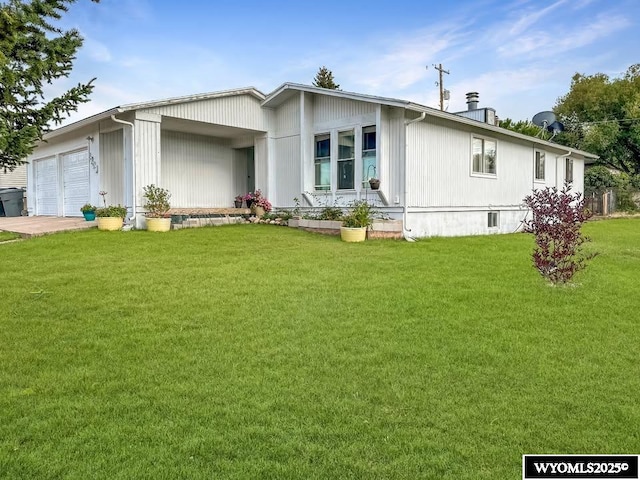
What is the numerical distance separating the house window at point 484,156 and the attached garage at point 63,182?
12107mm

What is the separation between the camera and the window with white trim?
Answer: 58.0 ft

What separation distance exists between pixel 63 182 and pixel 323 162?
9562mm

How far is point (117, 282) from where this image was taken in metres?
6.32

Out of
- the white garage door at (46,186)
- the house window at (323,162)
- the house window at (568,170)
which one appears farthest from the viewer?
the house window at (568,170)

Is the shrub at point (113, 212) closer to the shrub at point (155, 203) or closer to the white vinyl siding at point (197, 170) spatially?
the shrub at point (155, 203)

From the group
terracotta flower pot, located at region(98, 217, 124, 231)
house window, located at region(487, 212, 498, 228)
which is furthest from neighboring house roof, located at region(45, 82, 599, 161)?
terracotta flower pot, located at region(98, 217, 124, 231)

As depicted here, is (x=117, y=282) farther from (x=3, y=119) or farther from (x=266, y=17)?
(x=266, y=17)

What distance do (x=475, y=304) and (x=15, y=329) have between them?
473cm

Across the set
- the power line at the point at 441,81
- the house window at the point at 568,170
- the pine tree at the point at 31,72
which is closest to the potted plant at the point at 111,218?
the pine tree at the point at 31,72

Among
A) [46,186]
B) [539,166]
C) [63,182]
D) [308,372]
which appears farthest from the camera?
[539,166]

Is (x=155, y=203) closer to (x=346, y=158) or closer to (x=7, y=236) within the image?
(x=7, y=236)

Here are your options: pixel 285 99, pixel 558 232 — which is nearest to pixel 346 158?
pixel 285 99

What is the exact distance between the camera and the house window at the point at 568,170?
20.2 meters

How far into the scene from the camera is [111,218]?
12.1 metres
